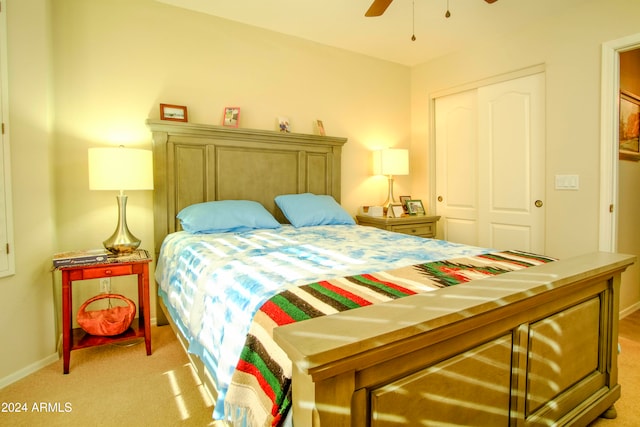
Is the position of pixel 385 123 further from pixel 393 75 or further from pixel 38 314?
pixel 38 314

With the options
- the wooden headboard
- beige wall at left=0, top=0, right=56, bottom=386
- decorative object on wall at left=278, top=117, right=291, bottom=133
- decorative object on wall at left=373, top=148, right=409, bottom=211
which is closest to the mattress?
the wooden headboard

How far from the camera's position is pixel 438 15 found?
297 centimetres

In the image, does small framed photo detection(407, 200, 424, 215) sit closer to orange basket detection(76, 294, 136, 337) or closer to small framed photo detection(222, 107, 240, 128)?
small framed photo detection(222, 107, 240, 128)

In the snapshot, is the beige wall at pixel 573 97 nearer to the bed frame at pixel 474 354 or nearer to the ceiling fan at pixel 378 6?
the ceiling fan at pixel 378 6

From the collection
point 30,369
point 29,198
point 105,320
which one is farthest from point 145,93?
point 30,369

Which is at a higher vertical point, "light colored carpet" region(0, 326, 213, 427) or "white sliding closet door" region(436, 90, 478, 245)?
"white sliding closet door" region(436, 90, 478, 245)

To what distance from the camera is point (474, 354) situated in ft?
3.48

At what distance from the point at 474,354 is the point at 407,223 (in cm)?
262

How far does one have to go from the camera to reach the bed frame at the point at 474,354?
2.52 ft

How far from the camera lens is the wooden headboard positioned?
8.97 ft

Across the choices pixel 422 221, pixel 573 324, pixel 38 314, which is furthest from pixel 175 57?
pixel 573 324

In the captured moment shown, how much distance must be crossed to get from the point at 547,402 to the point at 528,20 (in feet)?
10.0

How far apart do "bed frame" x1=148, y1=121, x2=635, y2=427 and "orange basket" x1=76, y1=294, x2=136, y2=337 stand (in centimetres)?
102

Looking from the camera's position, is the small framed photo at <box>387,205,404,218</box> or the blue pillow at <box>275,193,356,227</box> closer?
the blue pillow at <box>275,193,356,227</box>
